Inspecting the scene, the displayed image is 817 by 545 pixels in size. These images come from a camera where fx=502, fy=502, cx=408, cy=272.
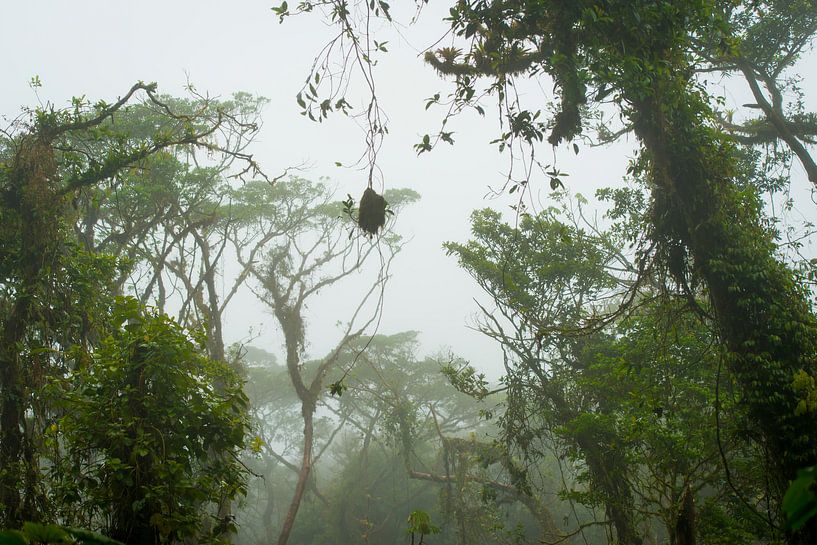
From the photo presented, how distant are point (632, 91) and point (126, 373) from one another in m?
4.69

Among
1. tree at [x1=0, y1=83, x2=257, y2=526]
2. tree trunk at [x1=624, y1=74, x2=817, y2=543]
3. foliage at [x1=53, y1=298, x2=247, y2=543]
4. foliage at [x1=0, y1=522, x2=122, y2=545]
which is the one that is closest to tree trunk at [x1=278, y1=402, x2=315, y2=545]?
tree at [x1=0, y1=83, x2=257, y2=526]

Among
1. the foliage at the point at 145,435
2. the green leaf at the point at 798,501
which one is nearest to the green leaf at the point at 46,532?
the green leaf at the point at 798,501

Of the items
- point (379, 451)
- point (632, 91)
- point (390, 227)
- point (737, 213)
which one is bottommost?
point (379, 451)

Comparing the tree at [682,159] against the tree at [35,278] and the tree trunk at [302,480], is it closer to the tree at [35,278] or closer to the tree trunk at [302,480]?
the tree at [35,278]

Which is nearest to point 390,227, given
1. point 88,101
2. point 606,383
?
point 606,383

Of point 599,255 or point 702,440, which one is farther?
point 599,255

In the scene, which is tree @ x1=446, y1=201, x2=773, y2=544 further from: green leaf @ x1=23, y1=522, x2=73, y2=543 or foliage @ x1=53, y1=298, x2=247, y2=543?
green leaf @ x1=23, y1=522, x2=73, y2=543

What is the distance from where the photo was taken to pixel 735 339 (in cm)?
408

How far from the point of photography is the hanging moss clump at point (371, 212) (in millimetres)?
3602

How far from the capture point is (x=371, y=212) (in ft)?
11.9

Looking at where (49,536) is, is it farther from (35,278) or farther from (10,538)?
(35,278)

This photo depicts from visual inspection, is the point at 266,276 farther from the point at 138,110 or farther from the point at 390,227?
the point at 138,110

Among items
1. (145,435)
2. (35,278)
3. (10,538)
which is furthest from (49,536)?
(35,278)

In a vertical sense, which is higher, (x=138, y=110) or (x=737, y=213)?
(x=138, y=110)
